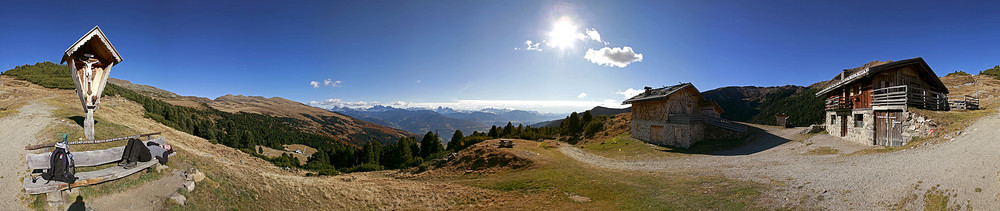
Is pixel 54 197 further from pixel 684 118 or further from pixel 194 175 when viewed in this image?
pixel 684 118

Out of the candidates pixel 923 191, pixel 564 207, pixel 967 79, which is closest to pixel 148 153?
pixel 564 207

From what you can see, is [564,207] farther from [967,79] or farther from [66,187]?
[967,79]

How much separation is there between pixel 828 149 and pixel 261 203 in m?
29.7

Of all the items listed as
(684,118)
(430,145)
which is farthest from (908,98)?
(430,145)

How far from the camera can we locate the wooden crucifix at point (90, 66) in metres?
8.03

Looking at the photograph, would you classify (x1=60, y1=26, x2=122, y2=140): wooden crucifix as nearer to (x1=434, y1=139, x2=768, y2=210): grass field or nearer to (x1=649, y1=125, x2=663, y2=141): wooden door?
(x1=434, y1=139, x2=768, y2=210): grass field

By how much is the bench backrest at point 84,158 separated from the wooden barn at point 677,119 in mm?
34109

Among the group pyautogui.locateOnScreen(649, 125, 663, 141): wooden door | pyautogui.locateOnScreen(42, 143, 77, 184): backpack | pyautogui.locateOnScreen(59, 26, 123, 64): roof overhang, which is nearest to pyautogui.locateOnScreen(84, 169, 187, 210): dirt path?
pyautogui.locateOnScreen(42, 143, 77, 184): backpack

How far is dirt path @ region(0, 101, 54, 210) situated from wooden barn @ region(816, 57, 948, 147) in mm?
34370

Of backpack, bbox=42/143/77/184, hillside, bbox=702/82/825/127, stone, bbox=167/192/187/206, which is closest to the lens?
backpack, bbox=42/143/77/184

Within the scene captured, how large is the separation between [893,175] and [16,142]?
85.4 ft

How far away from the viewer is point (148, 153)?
7.90 meters

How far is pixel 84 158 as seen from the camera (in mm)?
7066

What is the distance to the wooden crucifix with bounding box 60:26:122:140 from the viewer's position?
803 centimetres
